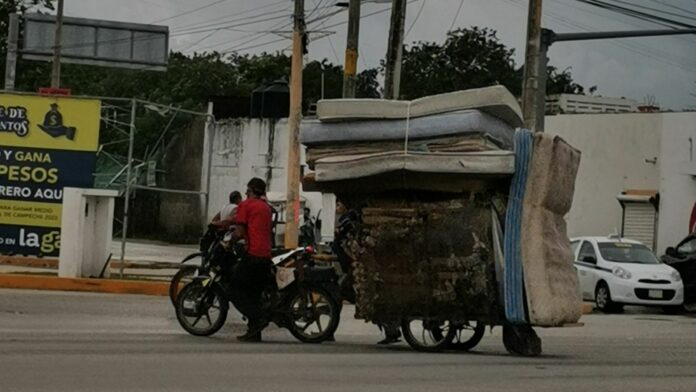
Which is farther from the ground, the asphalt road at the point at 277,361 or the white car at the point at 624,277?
the white car at the point at 624,277

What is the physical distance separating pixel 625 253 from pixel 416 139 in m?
15.3

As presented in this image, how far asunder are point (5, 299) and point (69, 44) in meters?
35.7

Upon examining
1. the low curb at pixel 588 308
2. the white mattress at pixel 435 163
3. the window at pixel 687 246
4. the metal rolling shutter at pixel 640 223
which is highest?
the white mattress at pixel 435 163

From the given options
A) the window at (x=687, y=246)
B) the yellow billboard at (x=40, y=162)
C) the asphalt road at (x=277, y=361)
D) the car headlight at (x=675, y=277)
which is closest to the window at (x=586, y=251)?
the car headlight at (x=675, y=277)

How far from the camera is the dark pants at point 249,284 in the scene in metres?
15.8

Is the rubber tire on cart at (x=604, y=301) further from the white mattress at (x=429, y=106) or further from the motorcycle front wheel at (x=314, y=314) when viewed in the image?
the motorcycle front wheel at (x=314, y=314)

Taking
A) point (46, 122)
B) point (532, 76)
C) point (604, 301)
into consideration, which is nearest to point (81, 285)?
point (46, 122)

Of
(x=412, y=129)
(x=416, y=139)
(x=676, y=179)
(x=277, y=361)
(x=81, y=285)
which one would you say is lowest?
(x=81, y=285)

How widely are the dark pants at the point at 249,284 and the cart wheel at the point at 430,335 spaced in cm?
167

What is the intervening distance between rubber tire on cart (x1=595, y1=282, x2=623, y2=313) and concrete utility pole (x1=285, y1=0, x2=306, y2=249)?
6.49m

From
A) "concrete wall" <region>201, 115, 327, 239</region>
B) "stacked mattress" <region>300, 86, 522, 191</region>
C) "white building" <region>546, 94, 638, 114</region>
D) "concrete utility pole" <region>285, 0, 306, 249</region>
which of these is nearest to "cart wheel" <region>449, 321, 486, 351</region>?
"stacked mattress" <region>300, 86, 522, 191</region>

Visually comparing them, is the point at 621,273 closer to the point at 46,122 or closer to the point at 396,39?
the point at 396,39

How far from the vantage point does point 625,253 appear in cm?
2959

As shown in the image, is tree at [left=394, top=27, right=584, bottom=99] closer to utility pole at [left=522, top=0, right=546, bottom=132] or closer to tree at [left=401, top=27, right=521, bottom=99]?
tree at [left=401, top=27, right=521, bottom=99]
